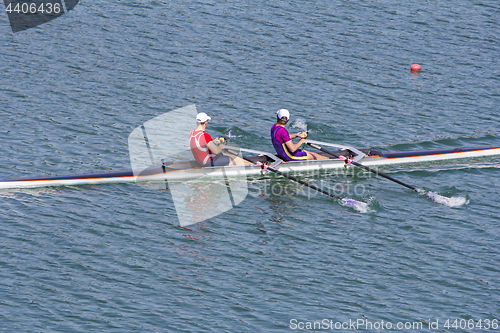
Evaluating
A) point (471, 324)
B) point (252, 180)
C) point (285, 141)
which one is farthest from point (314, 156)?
point (471, 324)

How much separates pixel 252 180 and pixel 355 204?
2.93 m

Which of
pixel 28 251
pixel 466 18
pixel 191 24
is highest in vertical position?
pixel 466 18

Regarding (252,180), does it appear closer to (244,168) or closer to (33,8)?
(244,168)

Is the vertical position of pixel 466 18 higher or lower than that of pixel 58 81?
higher

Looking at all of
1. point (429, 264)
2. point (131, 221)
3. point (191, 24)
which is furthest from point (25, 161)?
point (191, 24)

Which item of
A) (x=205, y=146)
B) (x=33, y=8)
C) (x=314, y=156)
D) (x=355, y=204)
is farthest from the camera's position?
(x=33, y=8)

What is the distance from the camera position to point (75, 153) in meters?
15.9

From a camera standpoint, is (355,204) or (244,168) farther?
(244,168)

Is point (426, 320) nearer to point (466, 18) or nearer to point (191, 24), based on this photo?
point (191, 24)

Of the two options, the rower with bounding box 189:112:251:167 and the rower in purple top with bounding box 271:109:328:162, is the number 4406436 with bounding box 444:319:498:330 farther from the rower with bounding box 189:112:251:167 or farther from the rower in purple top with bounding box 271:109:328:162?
the rower with bounding box 189:112:251:167

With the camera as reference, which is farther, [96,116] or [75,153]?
[96,116]

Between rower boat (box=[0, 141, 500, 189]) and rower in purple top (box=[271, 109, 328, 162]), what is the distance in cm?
21

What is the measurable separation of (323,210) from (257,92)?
320 inches

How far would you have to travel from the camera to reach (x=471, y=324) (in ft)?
33.2
